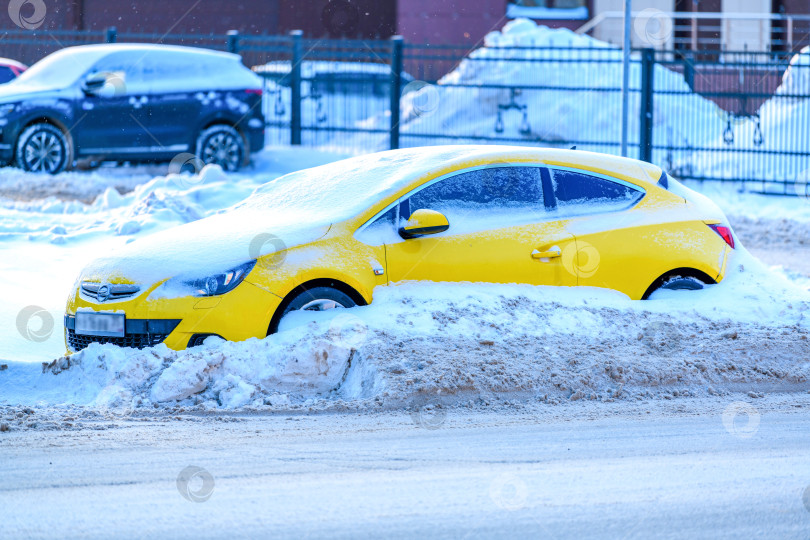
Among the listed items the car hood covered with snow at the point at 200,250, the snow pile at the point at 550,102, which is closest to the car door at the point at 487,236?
the car hood covered with snow at the point at 200,250

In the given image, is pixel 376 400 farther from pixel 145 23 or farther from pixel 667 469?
pixel 145 23

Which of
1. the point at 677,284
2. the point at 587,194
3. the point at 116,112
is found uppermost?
the point at 116,112

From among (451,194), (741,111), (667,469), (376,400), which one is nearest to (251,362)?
(376,400)

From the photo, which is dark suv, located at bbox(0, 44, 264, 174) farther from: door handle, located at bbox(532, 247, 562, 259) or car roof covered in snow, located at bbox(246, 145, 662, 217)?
door handle, located at bbox(532, 247, 562, 259)

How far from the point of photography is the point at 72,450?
Result: 5.54m

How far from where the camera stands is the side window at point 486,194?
297 inches

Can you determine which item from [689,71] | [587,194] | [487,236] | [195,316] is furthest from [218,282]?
[689,71]

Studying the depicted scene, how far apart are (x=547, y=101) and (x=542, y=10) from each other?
10274mm

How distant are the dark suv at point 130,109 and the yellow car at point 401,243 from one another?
8.89m

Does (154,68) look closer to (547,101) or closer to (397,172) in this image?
(547,101)

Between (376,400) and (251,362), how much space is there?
76 cm

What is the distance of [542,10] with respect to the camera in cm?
2838

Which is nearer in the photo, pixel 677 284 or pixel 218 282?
pixel 218 282

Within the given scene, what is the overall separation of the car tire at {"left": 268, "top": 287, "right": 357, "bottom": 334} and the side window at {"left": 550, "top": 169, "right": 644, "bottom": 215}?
1717 mm
